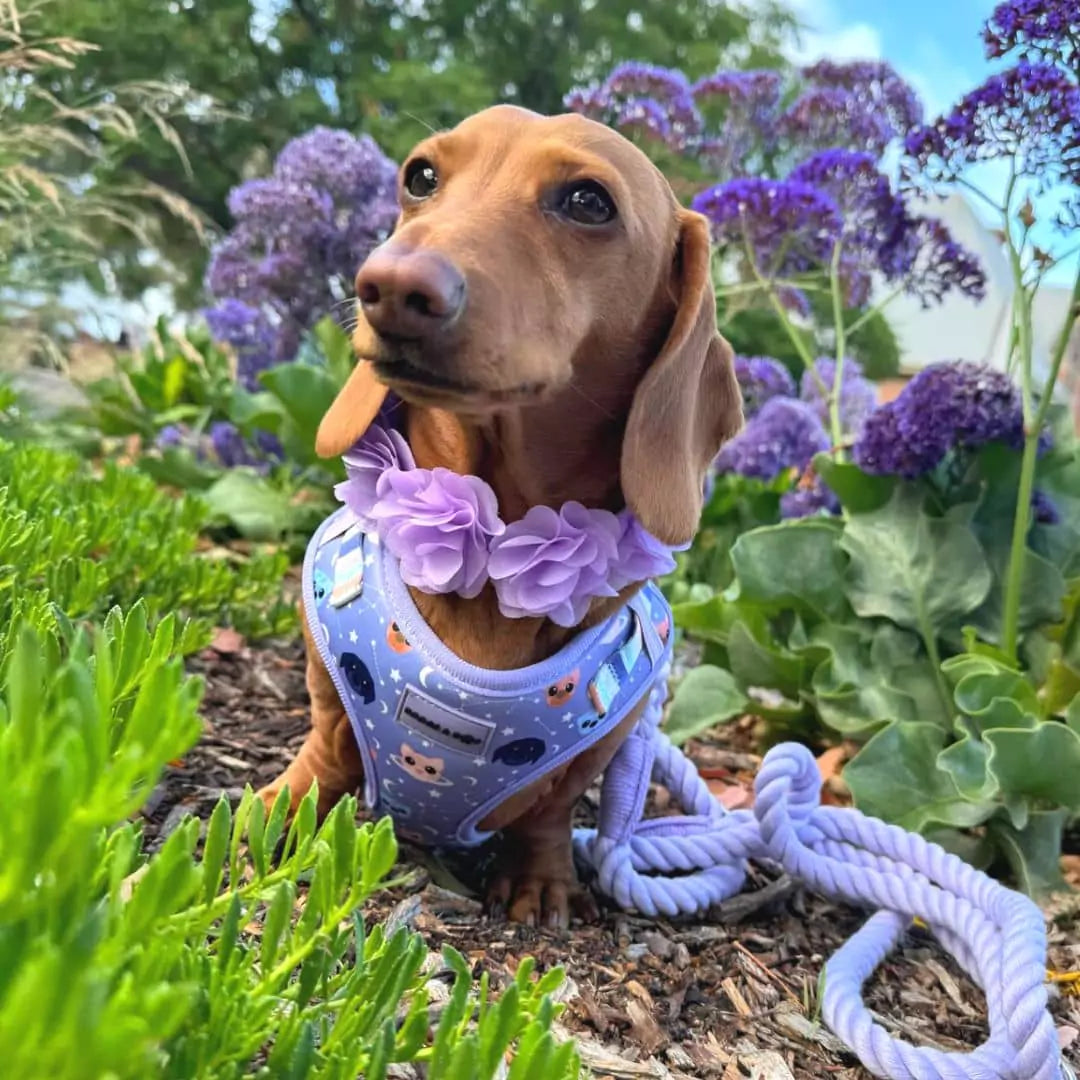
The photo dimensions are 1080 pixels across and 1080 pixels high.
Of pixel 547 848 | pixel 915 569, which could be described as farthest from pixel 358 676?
pixel 915 569

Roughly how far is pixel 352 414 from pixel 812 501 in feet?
5.93

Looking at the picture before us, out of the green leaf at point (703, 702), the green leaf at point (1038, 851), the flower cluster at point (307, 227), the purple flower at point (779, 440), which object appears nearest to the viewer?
the green leaf at point (1038, 851)

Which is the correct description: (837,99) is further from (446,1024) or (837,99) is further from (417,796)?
(446,1024)

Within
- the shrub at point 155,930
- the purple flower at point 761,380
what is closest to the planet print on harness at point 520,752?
the shrub at point 155,930

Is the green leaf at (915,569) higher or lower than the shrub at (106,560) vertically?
higher

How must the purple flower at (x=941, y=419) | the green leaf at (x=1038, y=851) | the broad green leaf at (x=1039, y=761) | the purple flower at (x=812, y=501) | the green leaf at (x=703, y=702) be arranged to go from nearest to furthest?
1. the broad green leaf at (x=1039, y=761)
2. the green leaf at (x=1038, y=851)
3. the purple flower at (x=941, y=419)
4. the green leaf at (x=703, y=702)
5. the purple flower at (x=812, y=501)

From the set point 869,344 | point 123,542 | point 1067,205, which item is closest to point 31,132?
point 123,542

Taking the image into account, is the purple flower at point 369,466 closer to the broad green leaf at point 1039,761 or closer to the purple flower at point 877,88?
the broad green leaf at point 1039,761

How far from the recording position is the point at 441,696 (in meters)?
1.41

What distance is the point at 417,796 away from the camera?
153cm

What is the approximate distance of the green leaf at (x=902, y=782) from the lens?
1955mm

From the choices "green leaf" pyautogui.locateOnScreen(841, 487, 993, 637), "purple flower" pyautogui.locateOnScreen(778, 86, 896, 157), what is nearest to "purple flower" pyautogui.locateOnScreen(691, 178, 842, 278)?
"purple flower" pyautogui.locateOnScreen(778, 86, 896, 157)

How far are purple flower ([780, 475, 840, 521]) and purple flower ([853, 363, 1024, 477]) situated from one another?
0.54 metres

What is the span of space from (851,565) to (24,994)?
2191 millimetres
